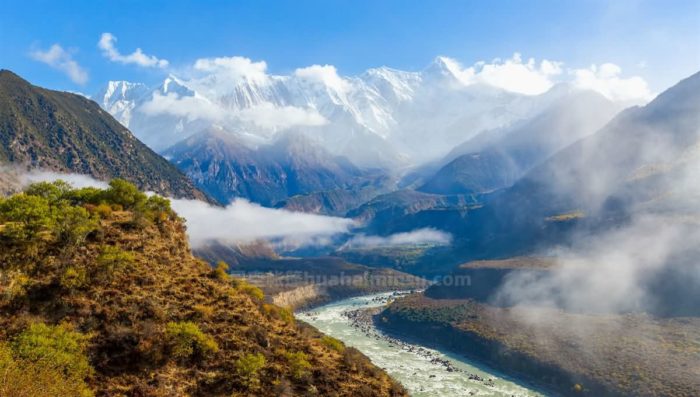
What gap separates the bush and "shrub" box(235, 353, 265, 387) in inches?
537

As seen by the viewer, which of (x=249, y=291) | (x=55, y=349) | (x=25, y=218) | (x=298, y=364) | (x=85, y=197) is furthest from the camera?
(x=249, y=291)

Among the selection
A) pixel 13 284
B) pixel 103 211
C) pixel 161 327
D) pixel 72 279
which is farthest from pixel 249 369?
pixel 103 211

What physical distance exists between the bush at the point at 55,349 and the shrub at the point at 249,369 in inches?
537

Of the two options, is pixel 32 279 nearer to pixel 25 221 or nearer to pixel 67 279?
pixel 67 279

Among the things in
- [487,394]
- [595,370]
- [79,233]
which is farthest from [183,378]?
[595,370]

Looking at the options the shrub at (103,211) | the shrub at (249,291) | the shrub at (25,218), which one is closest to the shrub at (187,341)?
the shrub at (25,218)

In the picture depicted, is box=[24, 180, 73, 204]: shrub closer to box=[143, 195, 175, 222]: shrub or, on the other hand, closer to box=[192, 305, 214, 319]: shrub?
box=[143, 195, 175, 222]: shrub

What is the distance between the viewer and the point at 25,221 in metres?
60.0

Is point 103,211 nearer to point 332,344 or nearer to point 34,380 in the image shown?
point 34,380

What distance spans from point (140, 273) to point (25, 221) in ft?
49.7

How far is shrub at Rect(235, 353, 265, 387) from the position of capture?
50.0 m

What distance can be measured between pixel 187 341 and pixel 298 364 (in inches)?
481

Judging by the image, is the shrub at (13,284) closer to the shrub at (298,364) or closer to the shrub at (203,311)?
the shrub at (203,311)

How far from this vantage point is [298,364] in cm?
5462
